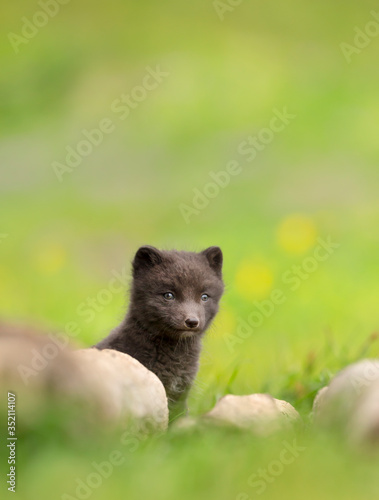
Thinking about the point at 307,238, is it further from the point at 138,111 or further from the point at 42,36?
the point at 42,36

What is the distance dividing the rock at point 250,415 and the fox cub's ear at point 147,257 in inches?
63.9

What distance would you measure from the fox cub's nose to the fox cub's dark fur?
0.01 meters

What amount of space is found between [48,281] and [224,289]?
4574 mm

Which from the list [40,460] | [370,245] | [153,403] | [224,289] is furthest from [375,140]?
[40,460]

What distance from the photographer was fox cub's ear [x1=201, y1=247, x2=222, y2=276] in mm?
6039

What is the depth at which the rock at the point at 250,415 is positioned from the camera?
14.0ft

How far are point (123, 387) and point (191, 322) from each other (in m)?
1.25

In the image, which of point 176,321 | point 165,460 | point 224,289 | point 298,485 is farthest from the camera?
point 224,289

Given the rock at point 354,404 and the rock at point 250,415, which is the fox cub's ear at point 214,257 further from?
the rock at point 250,415

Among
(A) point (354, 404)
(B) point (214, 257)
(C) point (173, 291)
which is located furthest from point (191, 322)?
(A) point (354, 404)

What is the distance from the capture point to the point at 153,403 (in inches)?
173

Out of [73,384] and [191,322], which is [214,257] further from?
[73,384]

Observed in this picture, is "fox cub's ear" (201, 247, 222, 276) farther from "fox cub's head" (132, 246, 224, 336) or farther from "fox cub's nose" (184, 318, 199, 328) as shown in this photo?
"fox cub's nose" (184, 318, 199, 328)

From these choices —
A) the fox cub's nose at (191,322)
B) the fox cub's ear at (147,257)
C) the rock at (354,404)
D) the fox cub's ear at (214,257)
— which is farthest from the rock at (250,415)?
the fox cub's ear at (214,257)
